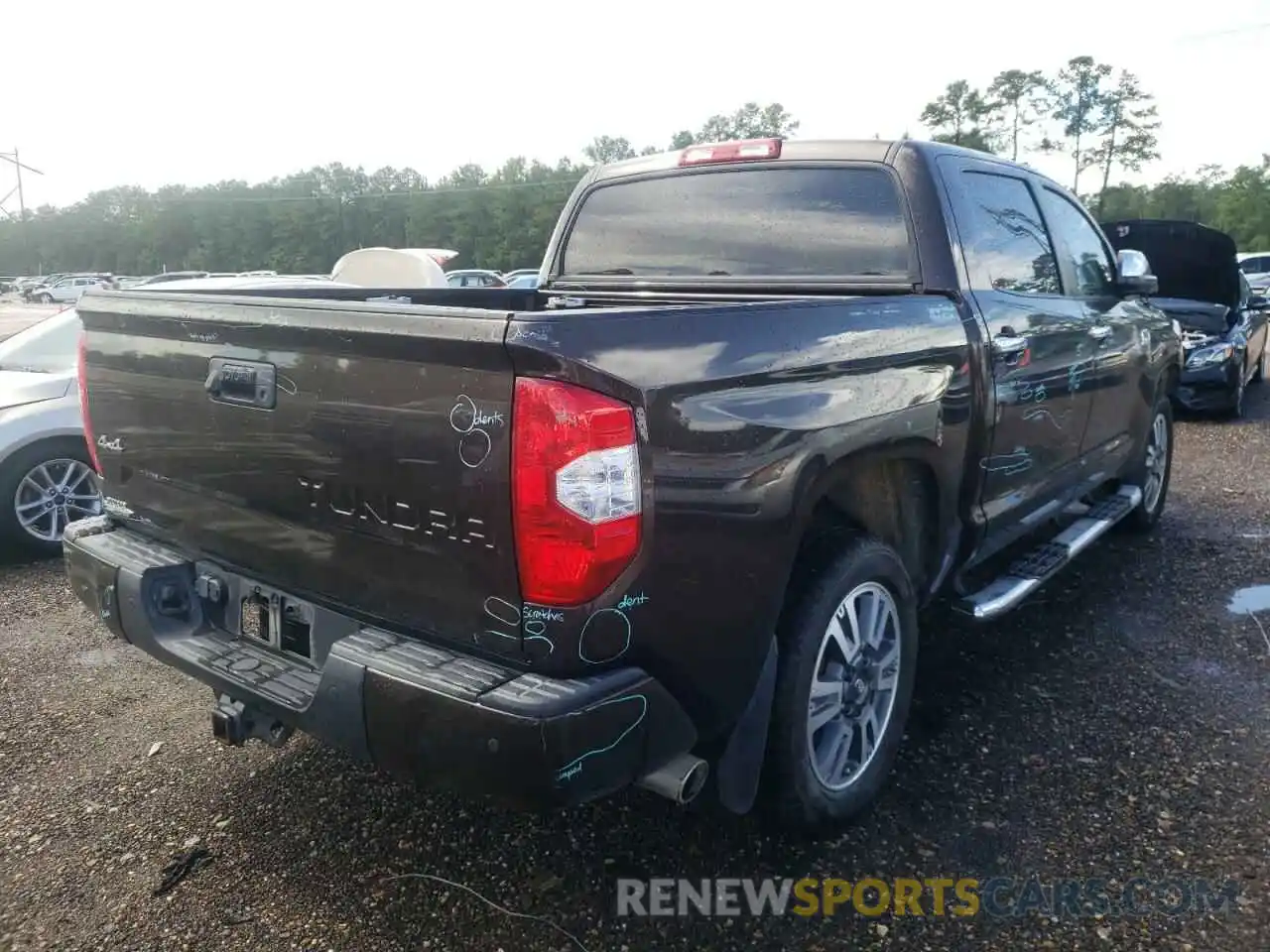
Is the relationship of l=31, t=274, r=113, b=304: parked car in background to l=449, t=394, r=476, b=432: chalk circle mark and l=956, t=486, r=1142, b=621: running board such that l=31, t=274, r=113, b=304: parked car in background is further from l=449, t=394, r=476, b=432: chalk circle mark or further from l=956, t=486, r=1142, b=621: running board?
l=449, t=394, r=476, b=432: chalk circle mark

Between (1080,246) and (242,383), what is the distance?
12.6ft

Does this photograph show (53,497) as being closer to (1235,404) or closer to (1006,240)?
(1006,240)

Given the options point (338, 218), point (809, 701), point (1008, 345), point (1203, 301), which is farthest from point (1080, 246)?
point (338, 218)

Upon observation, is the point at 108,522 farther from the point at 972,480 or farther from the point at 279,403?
the point at 972,480

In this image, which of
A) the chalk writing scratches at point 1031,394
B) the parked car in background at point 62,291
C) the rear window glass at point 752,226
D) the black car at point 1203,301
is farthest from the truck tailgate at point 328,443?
the parked car in background at point 62,291

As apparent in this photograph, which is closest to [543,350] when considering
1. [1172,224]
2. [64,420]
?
[64,420]

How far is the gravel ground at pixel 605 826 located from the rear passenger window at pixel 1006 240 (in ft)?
5.04

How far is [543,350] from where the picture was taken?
1.88m

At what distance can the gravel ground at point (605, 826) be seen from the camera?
2436mm

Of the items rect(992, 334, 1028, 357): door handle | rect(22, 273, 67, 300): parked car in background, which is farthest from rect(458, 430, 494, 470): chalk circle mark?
rect(22, 273, 67, 300): parked car in background

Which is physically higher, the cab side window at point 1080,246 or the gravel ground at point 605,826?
the cab side window at point 1080,246

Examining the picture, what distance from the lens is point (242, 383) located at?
Answer: 2.39m

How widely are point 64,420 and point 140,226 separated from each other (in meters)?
78.3

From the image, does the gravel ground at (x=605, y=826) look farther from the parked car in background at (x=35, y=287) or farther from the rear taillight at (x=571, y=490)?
the parked car in background at (x=35, y=287)
